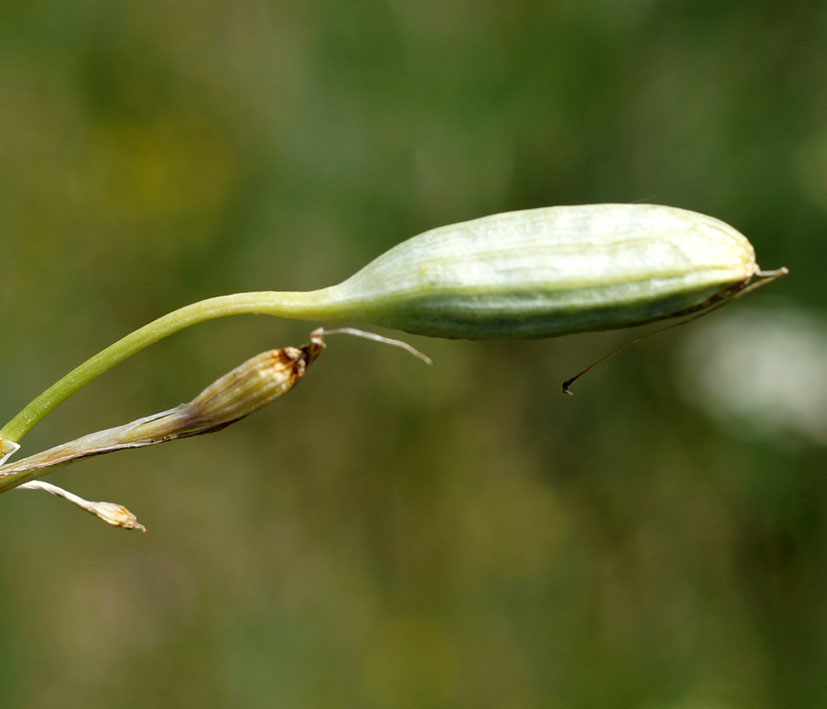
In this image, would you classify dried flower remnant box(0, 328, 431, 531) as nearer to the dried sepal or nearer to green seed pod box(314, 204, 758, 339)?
the dried sepal

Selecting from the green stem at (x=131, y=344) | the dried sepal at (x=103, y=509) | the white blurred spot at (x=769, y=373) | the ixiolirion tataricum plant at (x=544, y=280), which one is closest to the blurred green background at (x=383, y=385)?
the white blurred spot at (x=769, y=373)

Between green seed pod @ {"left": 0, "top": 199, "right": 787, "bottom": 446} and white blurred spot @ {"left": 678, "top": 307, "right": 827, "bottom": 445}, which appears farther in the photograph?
white blurred spot @ {"left": 678, "top": 307, "right": 827, "bottom": 445}

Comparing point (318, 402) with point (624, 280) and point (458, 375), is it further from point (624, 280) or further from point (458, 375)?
point (624, 280)

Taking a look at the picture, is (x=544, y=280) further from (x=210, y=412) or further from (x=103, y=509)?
(x=103, y=509)

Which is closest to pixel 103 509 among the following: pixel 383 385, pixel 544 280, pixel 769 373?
pixel 544 280

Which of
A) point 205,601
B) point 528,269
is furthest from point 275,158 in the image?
point 528,269

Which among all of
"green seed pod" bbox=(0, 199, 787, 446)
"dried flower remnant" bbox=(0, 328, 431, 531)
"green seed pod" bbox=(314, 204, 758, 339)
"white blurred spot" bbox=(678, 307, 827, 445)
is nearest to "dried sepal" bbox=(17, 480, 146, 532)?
"dried flower remnant" bbox=(0, 328, 431, 531)
